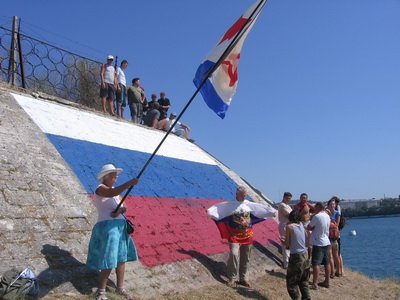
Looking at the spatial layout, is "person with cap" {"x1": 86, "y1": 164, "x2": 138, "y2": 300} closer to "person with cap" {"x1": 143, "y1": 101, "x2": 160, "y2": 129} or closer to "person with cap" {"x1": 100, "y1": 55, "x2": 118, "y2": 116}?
"person with cap" {"x1": 100, "y1": 55, "x2": 118, "y2": 116}

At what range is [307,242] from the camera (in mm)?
8898

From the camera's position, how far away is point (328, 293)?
8.51 metres

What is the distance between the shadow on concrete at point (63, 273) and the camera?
5516 millimetres

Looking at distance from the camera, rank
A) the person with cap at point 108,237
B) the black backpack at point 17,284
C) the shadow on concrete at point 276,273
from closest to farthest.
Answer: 1. the black backpack at point 17,284
2. the person with cap at point 108,237
3. the shadow on concrete at point 276,273

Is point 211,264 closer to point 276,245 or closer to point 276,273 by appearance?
point 276,273

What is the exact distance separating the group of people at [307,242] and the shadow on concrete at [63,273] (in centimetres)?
280

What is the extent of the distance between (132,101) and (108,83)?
183cm

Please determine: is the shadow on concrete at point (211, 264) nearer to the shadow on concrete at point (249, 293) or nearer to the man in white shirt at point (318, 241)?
the shadow on concrete at point (249, 293)

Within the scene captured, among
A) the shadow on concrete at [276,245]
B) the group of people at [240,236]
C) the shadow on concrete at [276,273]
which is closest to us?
the group of people at [240,236]

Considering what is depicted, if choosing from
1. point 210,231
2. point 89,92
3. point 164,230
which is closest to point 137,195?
point 164,230

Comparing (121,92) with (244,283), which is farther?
(121,92)

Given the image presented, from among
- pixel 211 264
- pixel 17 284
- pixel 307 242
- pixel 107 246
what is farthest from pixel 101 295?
pixel 307 242

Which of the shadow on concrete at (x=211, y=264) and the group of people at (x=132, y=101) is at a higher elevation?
the group of people at (x=132, y=101)

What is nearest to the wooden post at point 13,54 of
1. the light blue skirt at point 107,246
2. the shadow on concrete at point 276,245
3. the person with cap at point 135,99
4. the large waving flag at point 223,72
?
the person with cap at point 135,99
